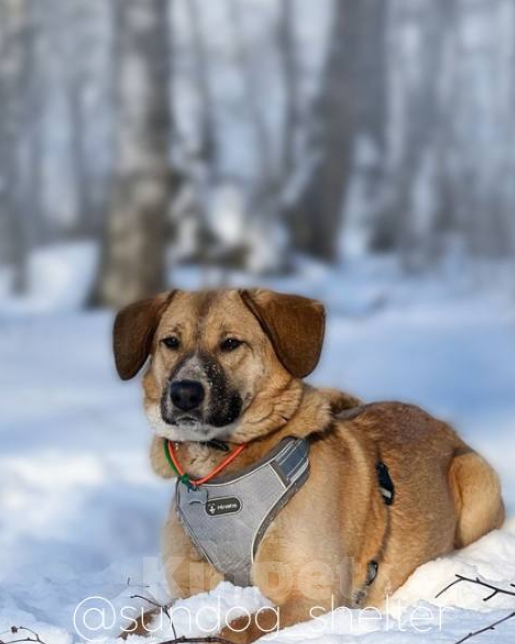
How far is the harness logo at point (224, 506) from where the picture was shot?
3838 millimetres

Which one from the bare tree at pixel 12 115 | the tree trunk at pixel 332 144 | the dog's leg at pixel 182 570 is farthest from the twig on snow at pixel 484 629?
the tree trunk at pixel 332 144

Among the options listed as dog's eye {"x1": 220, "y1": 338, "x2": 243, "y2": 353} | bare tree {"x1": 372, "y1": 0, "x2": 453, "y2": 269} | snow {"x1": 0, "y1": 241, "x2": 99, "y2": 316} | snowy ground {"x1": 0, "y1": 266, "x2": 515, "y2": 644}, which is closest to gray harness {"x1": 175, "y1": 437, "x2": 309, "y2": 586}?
snowy ground {"x1": 0, "y1": 266, "x2": 515, "y2": 644}

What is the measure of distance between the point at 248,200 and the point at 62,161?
22323 millimetres

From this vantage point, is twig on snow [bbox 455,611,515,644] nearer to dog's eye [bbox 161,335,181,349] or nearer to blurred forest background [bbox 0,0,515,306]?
dog's eye [bbox 161,335,181,349]

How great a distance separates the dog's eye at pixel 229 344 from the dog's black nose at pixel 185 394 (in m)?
0.24

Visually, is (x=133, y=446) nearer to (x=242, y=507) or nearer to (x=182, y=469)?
(x=182, y=469)

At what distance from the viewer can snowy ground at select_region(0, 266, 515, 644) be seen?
12.8ft

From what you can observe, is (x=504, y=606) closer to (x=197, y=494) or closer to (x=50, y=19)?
(x=197, y=494)

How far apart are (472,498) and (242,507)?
1.38m

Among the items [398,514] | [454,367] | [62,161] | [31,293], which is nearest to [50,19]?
[62,161]

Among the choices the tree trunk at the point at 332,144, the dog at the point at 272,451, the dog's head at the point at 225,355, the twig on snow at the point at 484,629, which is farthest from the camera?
the tree trunk at the point at 332,144

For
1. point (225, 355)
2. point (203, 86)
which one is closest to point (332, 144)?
point (203, 86)

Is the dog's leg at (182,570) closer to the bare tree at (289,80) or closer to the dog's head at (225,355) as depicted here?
the dog's head at (225,355)

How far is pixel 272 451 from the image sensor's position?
393 cm
